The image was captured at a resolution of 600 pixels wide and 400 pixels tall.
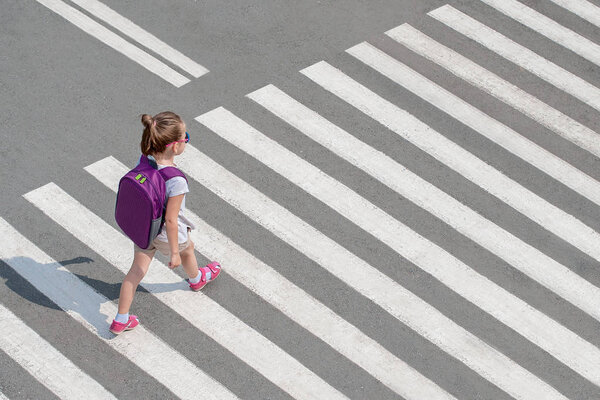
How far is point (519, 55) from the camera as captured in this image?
→ 10.8 metres

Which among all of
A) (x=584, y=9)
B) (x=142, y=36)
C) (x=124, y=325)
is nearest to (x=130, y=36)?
(x=142, y=36)

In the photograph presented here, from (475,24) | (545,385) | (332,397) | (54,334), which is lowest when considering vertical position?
(54,334)

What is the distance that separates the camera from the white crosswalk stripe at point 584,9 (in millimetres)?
11516

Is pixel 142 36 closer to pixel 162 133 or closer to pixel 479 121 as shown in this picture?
pixel 479 121

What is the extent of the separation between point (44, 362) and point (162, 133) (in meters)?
2.30

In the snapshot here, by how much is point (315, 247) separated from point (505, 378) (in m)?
2.14

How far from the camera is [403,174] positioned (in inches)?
358

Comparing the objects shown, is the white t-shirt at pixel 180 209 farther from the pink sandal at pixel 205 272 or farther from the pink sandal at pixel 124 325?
the pink sandal at pixel 124 325

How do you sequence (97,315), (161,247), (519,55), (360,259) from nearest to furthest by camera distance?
(161,247), (97,315), (360,259), (519,55)

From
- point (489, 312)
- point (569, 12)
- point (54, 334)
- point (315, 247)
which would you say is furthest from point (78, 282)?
point (569, 12)

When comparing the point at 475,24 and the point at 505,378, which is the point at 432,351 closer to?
the point at 505,378

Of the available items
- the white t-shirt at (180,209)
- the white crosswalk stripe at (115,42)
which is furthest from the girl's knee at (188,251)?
the white crosswalk stripe at (115,42)

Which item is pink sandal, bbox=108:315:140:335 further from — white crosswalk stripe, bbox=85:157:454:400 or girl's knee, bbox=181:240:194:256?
white crosswalk stripe, bbox=85:157:454:400

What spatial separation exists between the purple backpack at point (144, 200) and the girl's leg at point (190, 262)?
0.53m
